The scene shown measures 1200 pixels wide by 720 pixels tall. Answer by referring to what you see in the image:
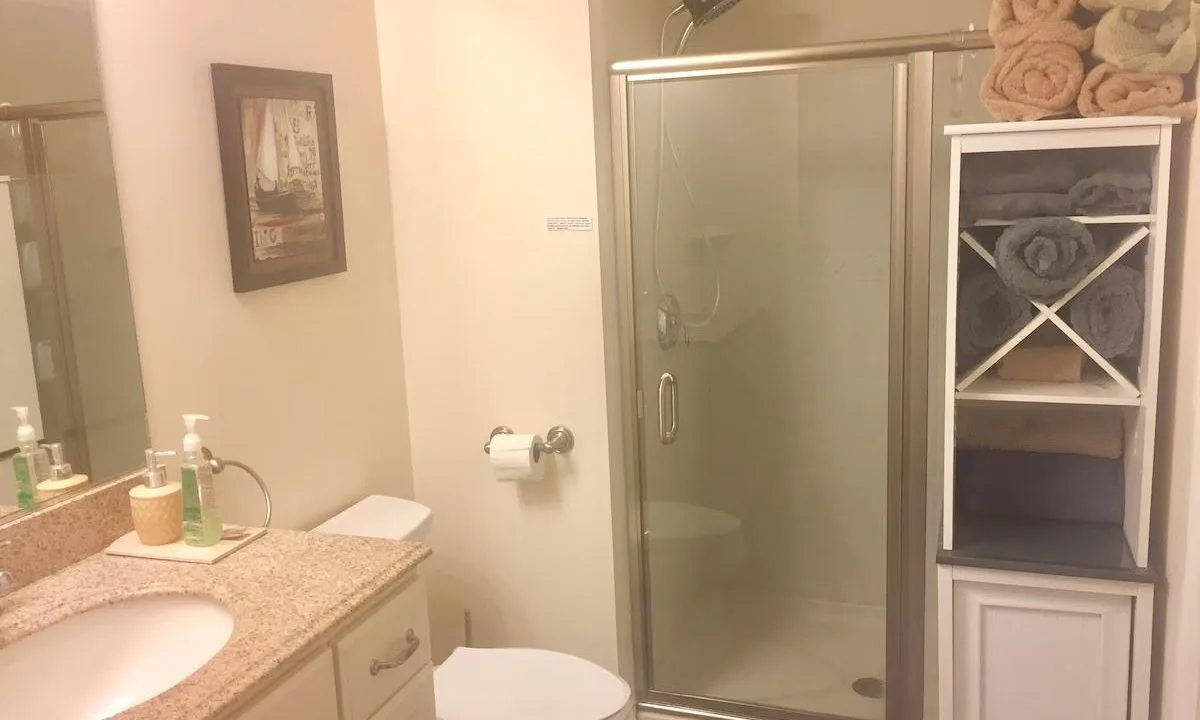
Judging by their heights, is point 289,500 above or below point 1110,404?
below

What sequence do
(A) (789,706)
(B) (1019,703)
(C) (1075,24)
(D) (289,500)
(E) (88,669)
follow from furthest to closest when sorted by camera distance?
(A) (789,706)
(D) (289,500)
(B) (1019,703)
(C) (1075,24)
(E) (88,669)

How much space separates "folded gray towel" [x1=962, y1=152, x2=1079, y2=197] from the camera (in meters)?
1.95

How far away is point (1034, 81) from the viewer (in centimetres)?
187

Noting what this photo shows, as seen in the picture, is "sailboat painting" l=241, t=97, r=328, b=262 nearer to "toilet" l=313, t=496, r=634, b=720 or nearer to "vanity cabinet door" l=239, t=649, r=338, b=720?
"toilet" l=313, t=496, r=634, b=720

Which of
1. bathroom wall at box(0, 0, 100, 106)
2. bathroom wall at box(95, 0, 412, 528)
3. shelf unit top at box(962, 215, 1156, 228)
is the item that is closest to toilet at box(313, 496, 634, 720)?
bathroom wall at box(95, 0, 412, 528)

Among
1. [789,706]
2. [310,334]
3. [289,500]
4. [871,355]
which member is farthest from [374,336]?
[789,706]

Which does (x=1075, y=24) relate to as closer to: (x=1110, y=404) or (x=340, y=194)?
(x=1110, y=404)

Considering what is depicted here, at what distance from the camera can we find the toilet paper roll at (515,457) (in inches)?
96.6

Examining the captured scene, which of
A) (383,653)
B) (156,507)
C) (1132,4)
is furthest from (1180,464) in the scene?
(156,507)

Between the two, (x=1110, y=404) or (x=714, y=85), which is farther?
(x=714, y=85)

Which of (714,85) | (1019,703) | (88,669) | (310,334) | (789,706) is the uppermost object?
(714,85)

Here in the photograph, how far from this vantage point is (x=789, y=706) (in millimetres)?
2633

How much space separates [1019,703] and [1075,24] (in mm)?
1365

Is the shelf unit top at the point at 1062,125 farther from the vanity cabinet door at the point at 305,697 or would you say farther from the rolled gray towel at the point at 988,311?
the vanity cabinet door at the point at 305,697
